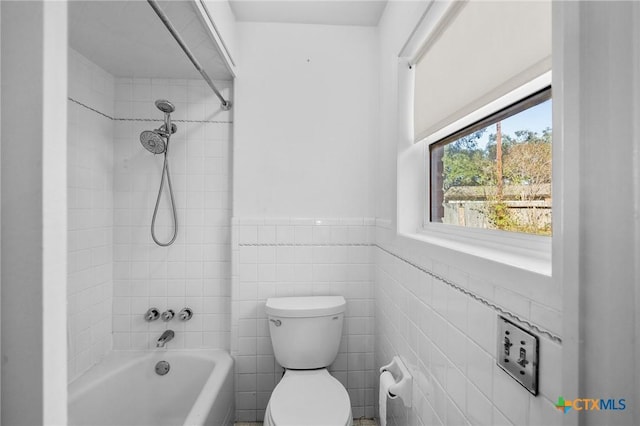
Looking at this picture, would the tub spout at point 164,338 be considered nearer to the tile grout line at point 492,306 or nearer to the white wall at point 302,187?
the white wall at point 302,187

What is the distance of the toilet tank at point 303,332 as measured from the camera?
164 cm

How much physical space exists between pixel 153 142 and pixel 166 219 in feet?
1.49

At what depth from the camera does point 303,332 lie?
1.65m

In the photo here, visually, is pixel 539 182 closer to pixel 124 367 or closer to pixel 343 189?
pixel 343 189

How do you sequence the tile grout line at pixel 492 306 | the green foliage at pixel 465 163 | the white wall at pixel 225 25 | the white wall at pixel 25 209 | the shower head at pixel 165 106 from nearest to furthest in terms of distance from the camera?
the white wall at pixel 25 209 < the tile grout line at pixel 492 306 < the green foliage at pixel 465 163 < the white wall at pixel 225 25 < the shower head at pixel 165 106

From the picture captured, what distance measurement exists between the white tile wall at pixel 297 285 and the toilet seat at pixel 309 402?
0.33m

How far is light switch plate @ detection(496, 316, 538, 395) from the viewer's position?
60cm

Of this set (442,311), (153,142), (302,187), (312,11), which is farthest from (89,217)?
(442,311)

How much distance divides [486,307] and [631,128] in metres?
0.47

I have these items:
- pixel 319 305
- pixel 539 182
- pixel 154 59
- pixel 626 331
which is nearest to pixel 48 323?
pixel 626 331

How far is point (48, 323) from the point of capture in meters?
0.39

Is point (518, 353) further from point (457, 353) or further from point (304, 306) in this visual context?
point (304, 306)

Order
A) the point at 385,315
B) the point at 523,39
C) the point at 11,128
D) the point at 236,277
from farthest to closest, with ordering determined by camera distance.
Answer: the point at 236,277 < the point at 385,315 < the point at 523,39 < the point at 11,128

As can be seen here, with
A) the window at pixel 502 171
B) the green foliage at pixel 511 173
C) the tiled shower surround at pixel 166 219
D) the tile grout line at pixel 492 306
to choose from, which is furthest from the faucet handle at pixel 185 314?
the green foliage at pixel 511 173
